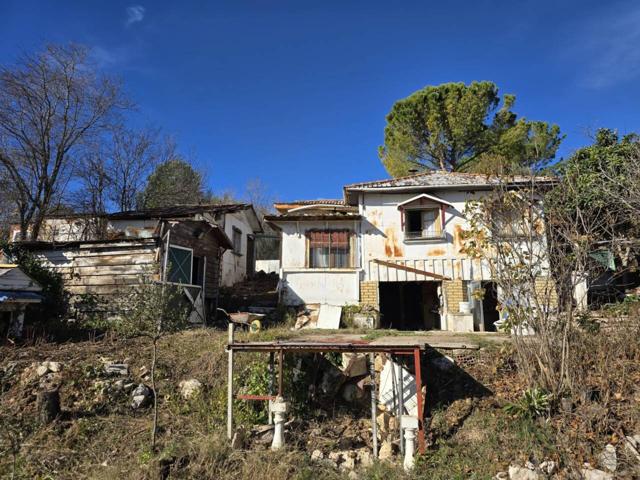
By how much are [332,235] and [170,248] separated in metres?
5.63

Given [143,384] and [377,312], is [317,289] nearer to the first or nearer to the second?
[377,312]

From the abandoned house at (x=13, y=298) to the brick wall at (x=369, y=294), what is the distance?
9.40 meters

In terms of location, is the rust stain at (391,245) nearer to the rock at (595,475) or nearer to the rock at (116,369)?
the rock at (116,369)

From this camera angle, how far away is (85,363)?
8.25 meters

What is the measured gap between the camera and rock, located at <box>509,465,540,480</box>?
5555mm

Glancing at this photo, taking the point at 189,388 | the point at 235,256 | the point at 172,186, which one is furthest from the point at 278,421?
the point at 172,186

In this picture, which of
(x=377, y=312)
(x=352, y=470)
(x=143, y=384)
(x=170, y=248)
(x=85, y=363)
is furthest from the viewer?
(x=377, y=312)

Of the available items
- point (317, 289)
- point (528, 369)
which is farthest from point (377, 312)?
point (528, 369)

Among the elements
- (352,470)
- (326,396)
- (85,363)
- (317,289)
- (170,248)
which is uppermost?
(170,248)

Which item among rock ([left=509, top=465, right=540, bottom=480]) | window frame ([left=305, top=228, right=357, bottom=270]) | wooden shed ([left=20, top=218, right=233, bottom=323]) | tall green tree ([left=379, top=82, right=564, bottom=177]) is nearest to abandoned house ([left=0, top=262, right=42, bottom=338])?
wooden shed ([left=20, top=218, right=233, bottom=323])

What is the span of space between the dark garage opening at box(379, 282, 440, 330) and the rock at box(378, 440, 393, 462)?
30.3 feet

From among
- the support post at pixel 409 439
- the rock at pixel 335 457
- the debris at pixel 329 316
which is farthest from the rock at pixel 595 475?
the debris at pixel 329 316

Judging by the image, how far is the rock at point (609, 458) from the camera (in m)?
5.56

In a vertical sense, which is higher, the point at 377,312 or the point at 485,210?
the point at 485,210
